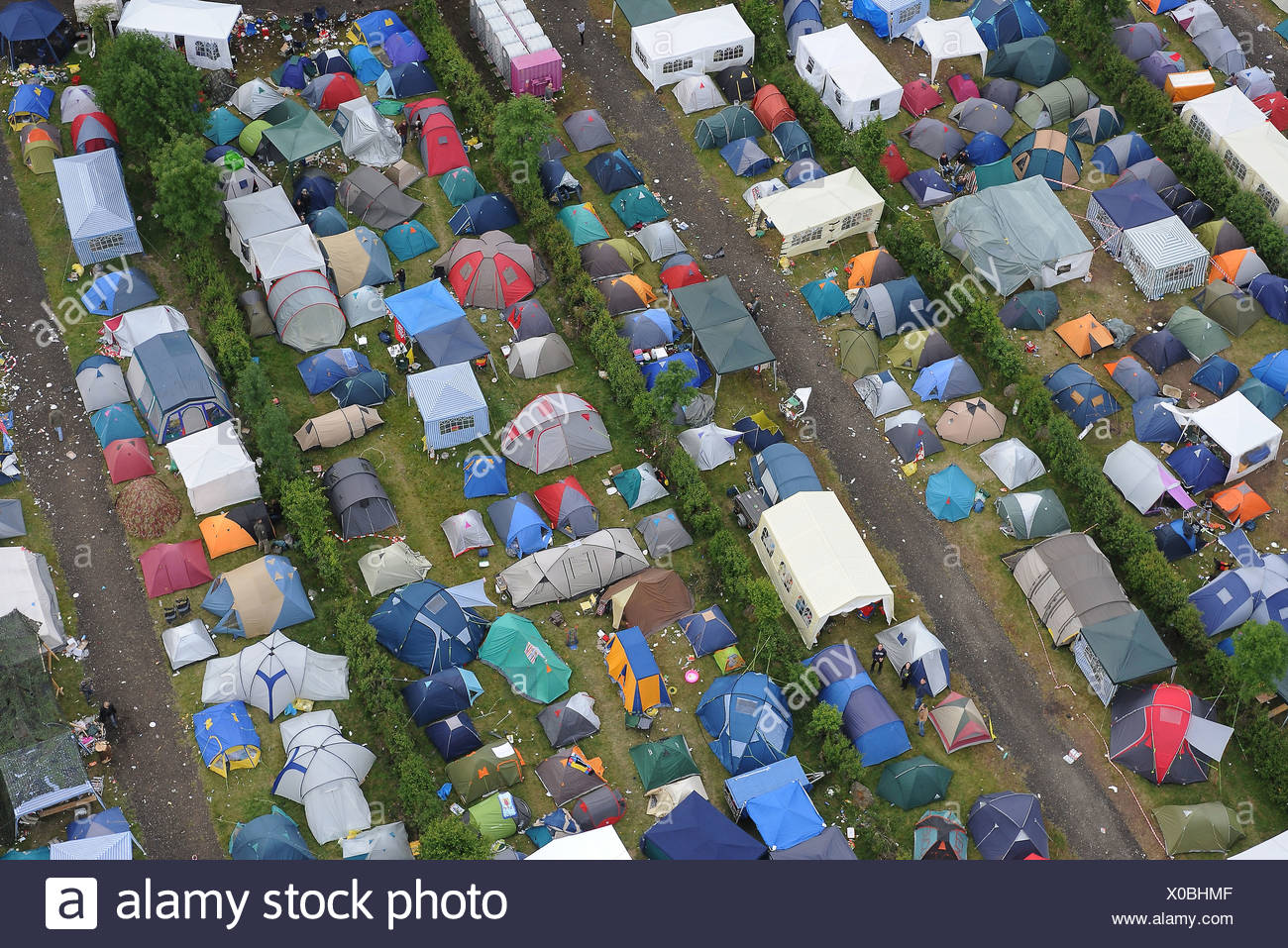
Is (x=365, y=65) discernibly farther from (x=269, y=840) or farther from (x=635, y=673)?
(x=269, y=840)

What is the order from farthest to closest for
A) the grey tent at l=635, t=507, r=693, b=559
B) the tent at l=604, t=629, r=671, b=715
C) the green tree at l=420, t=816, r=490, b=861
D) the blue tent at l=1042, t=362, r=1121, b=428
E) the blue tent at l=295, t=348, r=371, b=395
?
the blue tent at l=1042, t=362, r=1121, b=428 < the blue tent at l=295, t=348, r=371, b=395 < the grey tent at l=635, t=507, r=693, b=559 < the tent at l=604, t=629, r=671, b=715 < the green tree at l=420, t=816, r=490, b=861

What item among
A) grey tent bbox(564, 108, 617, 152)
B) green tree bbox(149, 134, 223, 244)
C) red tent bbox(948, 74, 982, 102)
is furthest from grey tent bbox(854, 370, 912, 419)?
green tree bbox(149, 134, 223, 244)

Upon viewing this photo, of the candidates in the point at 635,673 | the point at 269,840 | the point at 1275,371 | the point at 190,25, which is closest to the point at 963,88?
the point at 1275,371

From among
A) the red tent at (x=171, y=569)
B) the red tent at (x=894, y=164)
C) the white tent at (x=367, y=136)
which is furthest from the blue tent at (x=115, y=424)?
the red tent at (x=894, y=164)

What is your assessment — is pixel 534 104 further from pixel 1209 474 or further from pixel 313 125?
pixel 1209 474

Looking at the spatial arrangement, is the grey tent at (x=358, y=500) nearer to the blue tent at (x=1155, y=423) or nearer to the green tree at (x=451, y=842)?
the green tree at (x=451, y=842)

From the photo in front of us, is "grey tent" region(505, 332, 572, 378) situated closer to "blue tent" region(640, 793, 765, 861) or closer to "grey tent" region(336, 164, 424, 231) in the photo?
"grey tent" region(336, 164, 424, 231)

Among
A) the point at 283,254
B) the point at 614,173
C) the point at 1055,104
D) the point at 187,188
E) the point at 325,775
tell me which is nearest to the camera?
the point at 325,775
